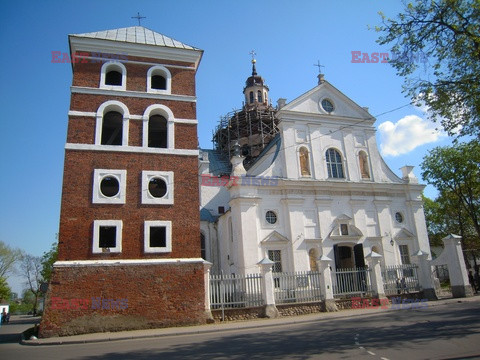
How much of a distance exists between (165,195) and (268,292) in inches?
255

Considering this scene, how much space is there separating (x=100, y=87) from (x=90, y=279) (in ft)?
28.1

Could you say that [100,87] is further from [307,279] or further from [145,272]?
[307,279]

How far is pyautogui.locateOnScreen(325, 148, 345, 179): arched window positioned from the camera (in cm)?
2486

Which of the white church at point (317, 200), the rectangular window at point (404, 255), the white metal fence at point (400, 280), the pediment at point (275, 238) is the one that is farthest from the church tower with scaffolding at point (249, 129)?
the white metal fence at point (400, 280)

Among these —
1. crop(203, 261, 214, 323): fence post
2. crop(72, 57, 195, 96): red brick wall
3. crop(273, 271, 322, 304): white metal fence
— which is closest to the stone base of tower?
crop(203, 261, 214, 323): fence post

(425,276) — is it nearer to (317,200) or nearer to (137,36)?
(317,200)

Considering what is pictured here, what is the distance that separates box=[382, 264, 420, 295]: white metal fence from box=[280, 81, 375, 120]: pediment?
1037 centimetres

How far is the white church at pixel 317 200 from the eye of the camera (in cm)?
2184

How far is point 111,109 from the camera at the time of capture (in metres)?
17.4

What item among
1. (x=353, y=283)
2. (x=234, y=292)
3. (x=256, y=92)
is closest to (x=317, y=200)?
(x=353, y=283)

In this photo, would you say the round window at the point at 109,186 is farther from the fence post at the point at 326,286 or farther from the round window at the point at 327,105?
the round window at the point at 327,105

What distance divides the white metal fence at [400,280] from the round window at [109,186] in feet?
50.2

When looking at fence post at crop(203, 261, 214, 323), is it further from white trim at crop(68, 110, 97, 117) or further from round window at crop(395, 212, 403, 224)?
round window at crop(395, 212, 403, 224)

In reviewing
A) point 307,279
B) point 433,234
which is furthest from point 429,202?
point 307,279
